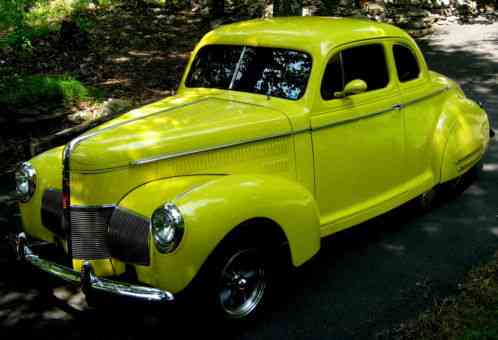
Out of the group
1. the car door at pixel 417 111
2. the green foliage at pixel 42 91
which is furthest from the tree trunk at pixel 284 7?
the car door at pixel 417 111

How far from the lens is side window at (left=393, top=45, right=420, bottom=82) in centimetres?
567

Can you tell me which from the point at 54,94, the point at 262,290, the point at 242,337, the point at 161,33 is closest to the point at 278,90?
the point at 262,290

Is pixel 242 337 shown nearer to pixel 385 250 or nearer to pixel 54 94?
pixel 385 250

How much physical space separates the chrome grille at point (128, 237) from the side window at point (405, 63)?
2.91 meters

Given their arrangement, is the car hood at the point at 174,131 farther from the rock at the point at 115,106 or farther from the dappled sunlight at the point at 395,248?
the rock at the point at 115,106

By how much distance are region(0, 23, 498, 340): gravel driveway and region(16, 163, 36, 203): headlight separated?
73cm

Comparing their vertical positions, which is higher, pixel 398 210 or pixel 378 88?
pixel 378 88

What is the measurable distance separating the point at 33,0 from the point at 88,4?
1234 millimetres

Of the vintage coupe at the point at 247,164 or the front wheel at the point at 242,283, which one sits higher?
the vintage coupe at the point at 247,164

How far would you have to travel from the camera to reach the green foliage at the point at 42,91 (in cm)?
867

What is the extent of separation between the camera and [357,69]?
5.29 meters

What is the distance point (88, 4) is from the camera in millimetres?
13867

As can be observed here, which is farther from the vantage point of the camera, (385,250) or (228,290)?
(385,250)

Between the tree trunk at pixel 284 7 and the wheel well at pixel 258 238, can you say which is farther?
the tree trunk at pixel 284 7
